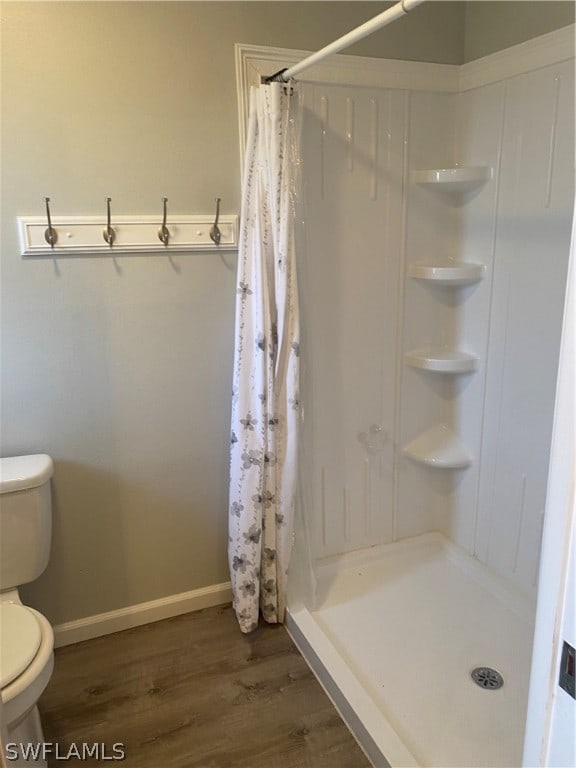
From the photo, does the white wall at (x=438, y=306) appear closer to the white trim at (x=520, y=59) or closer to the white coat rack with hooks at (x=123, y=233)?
the white trim at (x=520, y=59)

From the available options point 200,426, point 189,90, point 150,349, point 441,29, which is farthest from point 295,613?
point 441,29

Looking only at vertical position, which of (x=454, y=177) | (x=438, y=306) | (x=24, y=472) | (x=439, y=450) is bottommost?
(x=439, y=450)

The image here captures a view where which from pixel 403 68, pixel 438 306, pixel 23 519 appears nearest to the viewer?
pixel 23 519

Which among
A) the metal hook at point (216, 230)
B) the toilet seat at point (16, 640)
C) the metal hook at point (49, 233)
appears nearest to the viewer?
the toilet seat at point (16, 640)

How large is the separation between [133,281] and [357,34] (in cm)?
101

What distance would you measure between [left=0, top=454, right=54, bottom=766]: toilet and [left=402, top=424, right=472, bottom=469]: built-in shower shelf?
1.47 meters

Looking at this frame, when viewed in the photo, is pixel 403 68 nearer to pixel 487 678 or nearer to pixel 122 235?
pixel 122 235

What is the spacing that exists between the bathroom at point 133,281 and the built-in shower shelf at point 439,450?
31.0 inches

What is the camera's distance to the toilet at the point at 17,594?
1363mm

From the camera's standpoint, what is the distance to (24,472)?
175 cm

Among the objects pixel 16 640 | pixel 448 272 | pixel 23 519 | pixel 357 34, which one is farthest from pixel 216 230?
pixel 16 640

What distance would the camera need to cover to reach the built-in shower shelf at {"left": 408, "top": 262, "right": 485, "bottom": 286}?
7.22 ft

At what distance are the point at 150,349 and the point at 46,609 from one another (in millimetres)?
1002

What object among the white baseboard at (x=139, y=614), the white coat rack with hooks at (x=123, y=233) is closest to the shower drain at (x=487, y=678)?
the white baseboard at (x=139, y=614)
